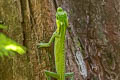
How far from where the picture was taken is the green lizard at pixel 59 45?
9.87 feet

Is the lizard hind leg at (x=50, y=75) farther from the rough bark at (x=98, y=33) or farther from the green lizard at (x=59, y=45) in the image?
the rough bark at (x=98, y=33)

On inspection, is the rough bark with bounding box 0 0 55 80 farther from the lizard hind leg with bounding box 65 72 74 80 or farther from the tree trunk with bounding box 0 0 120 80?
the lizard hind leg with bounding box 65 72 74 80

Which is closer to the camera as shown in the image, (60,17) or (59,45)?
(60,17)

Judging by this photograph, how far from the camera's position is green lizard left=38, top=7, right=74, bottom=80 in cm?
301

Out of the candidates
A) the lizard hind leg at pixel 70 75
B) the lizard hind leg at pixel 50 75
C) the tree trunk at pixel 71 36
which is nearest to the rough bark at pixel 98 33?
the tree trunk at pixel 71 36

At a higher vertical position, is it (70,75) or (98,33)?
(98,33)

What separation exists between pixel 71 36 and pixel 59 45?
0.41 meters

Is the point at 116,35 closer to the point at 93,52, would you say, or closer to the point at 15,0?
the point at 93,52

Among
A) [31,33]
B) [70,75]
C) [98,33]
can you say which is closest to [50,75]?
[70,75]

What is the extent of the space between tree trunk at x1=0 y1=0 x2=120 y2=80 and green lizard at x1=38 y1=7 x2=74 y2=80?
0.32 ft

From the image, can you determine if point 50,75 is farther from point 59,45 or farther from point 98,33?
point 98,33

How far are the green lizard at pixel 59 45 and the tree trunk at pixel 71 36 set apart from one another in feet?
0.32

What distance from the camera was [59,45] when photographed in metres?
3.11

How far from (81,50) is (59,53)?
0.70 meters
